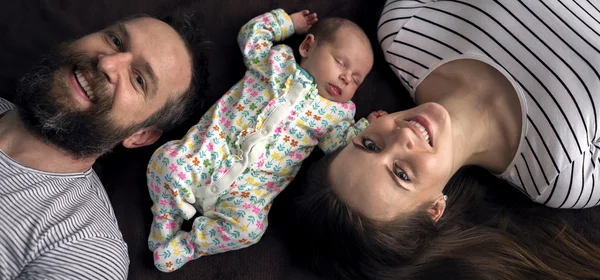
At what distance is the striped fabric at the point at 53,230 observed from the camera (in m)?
1.37

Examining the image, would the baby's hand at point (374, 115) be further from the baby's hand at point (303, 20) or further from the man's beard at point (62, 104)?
the man's beard at point (62, 104)

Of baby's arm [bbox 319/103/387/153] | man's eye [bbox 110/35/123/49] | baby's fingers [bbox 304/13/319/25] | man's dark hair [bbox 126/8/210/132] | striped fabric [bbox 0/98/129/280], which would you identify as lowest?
striped fabric [bbox 0/98/129/280]

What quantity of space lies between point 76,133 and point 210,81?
596 mm

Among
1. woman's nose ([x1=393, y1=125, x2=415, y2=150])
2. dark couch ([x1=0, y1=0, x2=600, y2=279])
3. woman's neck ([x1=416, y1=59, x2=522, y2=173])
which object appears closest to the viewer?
woman's nose ([x1=393, y1=125, x2=415, y2=150])

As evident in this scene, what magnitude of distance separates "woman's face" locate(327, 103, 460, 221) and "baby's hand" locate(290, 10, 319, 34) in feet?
2.13

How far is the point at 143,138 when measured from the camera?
1709 mm

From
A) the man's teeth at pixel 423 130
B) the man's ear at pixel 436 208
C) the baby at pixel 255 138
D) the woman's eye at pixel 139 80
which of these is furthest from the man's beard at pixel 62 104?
the man's ear at pixel 436 208

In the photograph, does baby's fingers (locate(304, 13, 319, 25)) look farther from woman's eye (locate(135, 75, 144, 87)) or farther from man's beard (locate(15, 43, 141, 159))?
man's beard (locate(15, 43, 141, 159))

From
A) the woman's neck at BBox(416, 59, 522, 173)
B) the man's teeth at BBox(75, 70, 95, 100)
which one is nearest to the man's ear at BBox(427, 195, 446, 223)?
the woman's neck at BBox(416, 59, 522, 173)

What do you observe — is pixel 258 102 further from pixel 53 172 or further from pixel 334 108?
pixel 53 172

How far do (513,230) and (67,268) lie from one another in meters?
1.56

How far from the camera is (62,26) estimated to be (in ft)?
6.00

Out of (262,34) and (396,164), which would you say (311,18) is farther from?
(396,164)

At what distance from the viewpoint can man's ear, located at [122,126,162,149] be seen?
1.66 m
